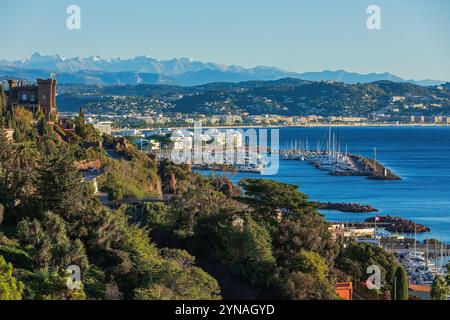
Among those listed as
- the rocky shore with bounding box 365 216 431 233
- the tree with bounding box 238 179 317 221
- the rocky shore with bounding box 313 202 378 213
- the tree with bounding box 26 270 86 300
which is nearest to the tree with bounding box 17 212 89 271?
the tree with bounding box 26 270 86 300

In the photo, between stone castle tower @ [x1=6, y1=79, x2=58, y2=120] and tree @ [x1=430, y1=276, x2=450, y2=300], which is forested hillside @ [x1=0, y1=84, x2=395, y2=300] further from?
stone castle tower @ [x1=6, y1=79, x2=58, y2=120]

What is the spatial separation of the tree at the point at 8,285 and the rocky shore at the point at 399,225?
25057mm

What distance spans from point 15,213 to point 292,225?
16.8ft

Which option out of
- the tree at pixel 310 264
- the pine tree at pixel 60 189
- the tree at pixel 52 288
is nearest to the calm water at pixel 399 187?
the tree at pixel 310 264

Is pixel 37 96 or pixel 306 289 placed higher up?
pixel 37 96

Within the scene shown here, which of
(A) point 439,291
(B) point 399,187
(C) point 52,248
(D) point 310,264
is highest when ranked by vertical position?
(C) point 52,248

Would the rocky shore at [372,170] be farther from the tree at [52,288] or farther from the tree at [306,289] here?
the tree at [52,288]

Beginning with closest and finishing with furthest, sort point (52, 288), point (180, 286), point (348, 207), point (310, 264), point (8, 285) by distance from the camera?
1. point (8, 285)
2. point (52, 288)
3. point (180, 286)
4. point (310, 264)
5. point (348, 207)

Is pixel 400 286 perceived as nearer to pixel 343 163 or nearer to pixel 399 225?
pixel 399 225

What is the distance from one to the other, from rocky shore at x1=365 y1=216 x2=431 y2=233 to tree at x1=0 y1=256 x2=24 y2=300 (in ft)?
82.2

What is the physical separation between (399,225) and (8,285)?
90.3 feet

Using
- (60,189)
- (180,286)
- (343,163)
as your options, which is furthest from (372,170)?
(180,286)

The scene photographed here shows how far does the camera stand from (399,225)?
36.5m
